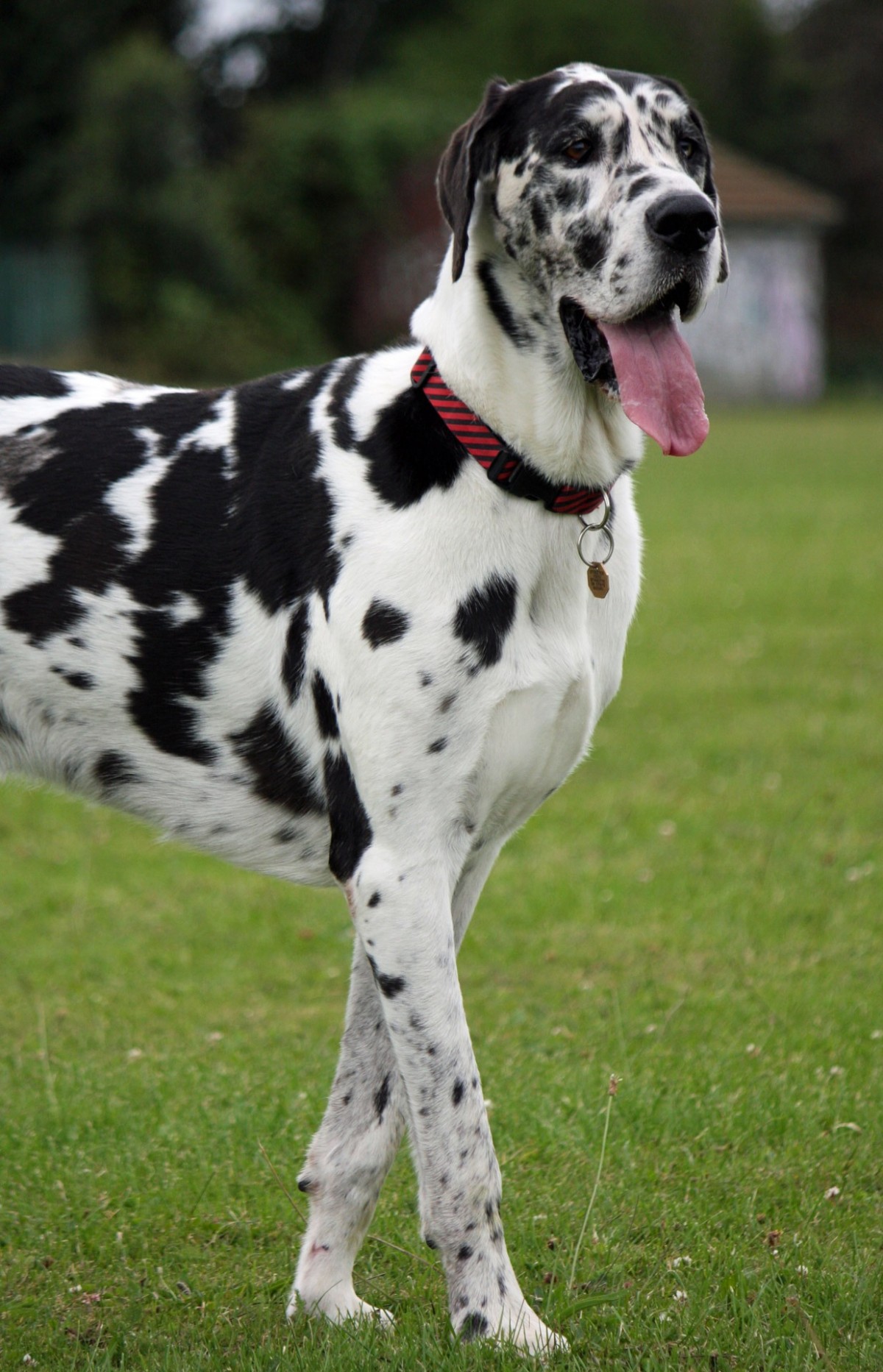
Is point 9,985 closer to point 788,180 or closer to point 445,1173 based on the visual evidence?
point 445,1173

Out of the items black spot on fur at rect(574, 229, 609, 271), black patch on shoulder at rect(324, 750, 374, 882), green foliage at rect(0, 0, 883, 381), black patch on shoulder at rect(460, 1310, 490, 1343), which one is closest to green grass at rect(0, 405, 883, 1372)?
black patch on shoulder at rect(460, 1310, 490, 1343)

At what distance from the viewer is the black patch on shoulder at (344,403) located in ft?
10.3

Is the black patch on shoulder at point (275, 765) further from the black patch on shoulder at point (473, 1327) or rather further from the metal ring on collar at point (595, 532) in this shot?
the black patch on shoulder at point (473, 1327)

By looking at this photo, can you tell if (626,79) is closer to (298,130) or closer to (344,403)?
(344,403)

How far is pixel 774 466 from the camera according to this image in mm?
20672

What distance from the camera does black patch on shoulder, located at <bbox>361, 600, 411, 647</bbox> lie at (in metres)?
2.94

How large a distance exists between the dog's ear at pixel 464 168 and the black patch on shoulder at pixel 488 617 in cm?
62

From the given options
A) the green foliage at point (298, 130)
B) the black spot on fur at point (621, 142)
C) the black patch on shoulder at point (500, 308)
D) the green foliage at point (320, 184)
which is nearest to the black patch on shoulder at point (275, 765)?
the black patch on shoulder at point (500, 308)

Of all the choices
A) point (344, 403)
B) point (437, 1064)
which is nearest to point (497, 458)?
point (344, 403)

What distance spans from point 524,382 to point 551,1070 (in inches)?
81.3

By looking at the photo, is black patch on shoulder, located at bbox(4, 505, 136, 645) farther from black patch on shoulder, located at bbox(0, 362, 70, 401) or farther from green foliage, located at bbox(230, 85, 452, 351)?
green foliage, located at bbox(230, 85, 452, 351)

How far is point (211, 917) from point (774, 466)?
1625 centimetres

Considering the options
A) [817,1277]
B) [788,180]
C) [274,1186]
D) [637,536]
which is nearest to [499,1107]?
[274,1186]

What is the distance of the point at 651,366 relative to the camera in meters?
2.97
